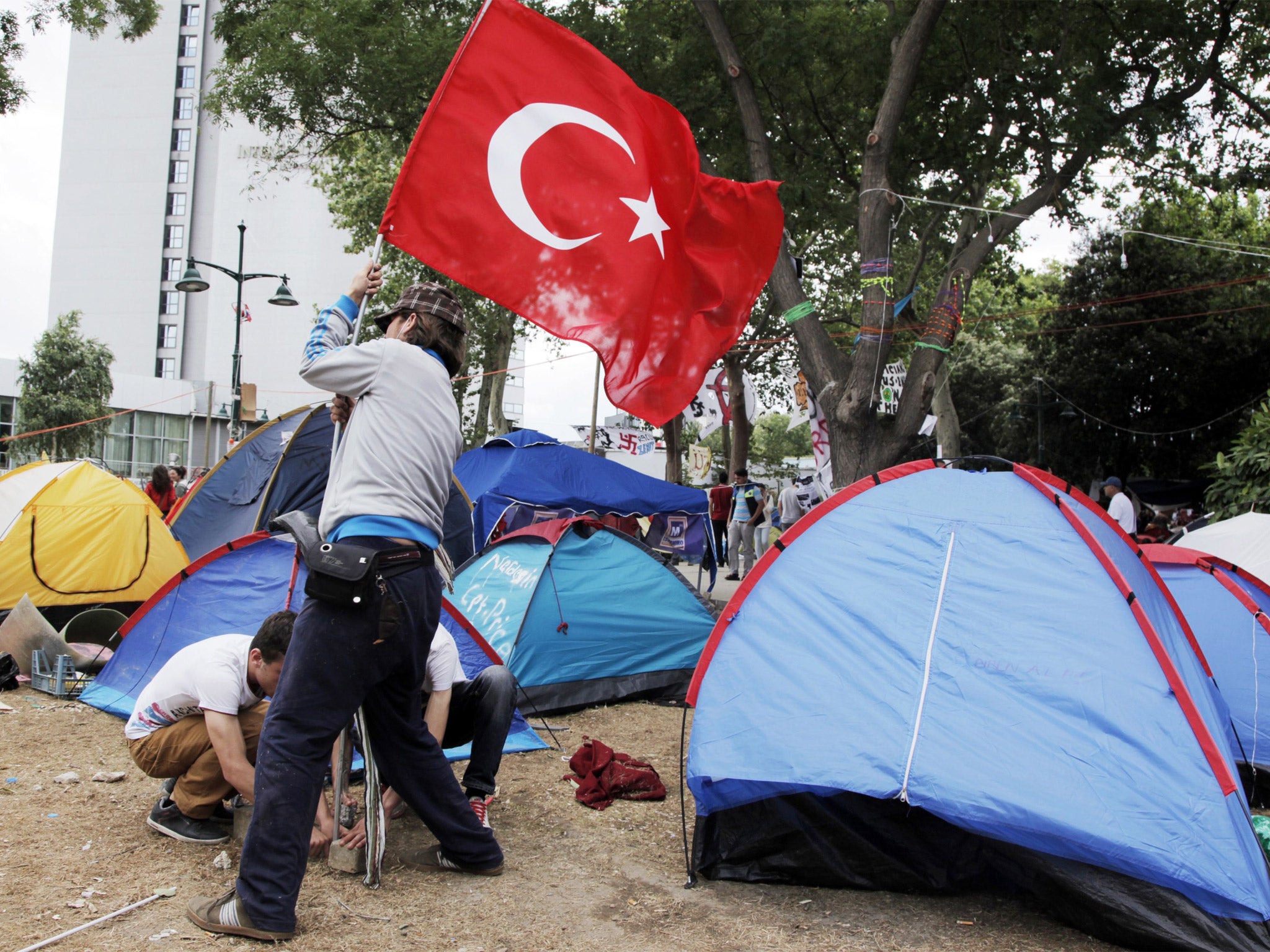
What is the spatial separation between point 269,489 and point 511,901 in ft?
22.3

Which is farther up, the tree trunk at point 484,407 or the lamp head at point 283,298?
the lamp head at point 283,298

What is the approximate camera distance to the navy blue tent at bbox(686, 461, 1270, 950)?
10.0 ft

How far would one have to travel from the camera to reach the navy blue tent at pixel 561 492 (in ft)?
38.2

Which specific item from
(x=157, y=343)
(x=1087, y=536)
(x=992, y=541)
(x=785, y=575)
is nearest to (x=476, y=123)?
(x=785, y=575)

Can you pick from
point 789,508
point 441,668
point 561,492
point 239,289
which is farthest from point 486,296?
point 239,289

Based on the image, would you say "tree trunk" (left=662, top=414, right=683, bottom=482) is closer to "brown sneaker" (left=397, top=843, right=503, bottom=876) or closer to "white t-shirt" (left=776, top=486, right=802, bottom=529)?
"white t-shirt" (left=776, top=486, right=802, bottom=529)

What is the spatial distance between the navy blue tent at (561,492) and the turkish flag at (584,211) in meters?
6.78

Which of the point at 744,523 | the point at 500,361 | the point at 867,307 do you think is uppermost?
the point at 500,361

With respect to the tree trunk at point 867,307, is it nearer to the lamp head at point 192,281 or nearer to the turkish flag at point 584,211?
the turkish flag at point 584,211

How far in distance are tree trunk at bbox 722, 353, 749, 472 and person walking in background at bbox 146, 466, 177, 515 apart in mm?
12594

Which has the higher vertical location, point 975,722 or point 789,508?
point 789,508

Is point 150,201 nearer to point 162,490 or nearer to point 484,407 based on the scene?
point 484,407

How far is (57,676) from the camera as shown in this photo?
6.28 meters

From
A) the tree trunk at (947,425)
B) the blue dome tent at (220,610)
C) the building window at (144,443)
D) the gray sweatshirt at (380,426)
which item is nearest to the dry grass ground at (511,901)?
the blue dome tent at (220,610)
